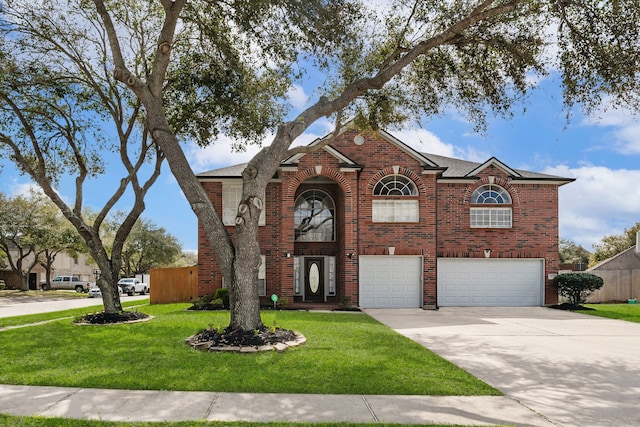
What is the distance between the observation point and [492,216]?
70.3ft

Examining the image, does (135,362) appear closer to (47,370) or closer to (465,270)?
(47,370)

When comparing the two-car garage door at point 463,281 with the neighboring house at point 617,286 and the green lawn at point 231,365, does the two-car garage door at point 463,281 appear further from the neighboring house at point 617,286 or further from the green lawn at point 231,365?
the green lawn at point 231,365

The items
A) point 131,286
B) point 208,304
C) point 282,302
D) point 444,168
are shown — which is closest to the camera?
point 282,302

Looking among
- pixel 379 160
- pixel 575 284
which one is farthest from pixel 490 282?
pixel 379 160

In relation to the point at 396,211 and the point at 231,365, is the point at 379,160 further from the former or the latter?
the point at 231,365

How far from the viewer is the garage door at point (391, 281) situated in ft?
66.3

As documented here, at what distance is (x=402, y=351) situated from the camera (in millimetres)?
10008

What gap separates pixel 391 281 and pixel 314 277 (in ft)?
11.4

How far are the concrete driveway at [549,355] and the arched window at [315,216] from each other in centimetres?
463

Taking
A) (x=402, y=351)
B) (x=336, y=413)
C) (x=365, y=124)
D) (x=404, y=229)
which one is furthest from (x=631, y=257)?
(x=336, y=413)

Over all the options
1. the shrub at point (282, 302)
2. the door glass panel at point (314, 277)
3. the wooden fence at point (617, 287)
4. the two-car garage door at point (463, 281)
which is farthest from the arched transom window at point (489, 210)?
the shrub at point (282, 302)

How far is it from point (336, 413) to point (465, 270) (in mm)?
16349

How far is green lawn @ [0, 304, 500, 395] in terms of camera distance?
23.8ft

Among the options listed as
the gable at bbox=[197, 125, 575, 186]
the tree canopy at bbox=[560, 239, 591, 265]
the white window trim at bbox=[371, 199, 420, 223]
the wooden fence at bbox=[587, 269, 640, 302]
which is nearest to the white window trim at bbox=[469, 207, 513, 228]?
the gable at bbox=[197, 125, 575, 186]
